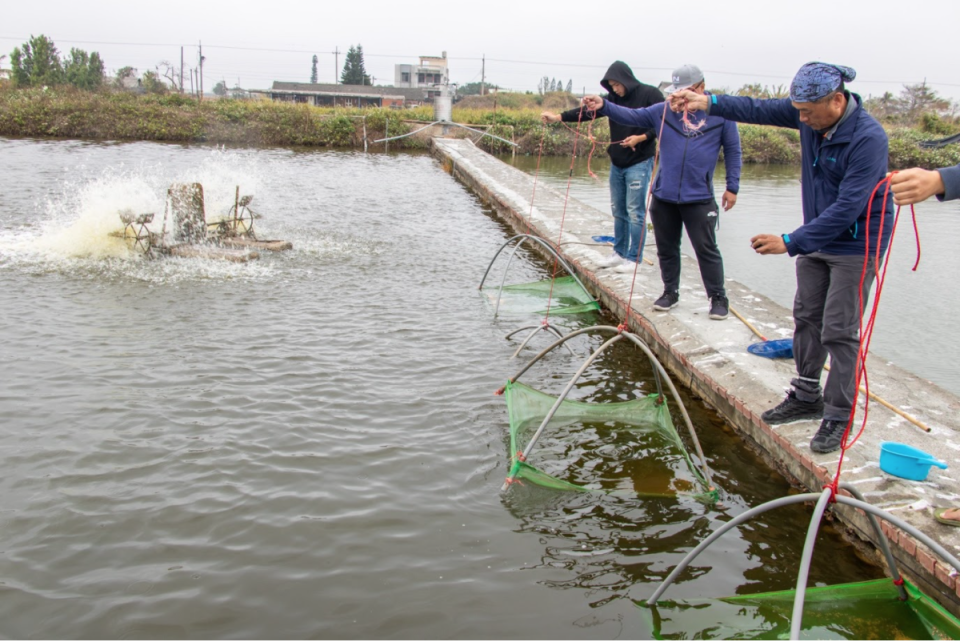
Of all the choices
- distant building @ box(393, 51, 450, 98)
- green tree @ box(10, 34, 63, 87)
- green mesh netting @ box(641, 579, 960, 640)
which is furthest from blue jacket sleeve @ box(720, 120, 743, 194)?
distant building @ box(393, 51, 450, 98)

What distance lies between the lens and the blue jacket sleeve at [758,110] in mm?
4273

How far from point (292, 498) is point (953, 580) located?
125 inches

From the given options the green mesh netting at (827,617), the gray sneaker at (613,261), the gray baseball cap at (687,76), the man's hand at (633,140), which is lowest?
the green mesh netting at (827,617)

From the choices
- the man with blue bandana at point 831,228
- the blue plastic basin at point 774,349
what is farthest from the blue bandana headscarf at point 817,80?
the blue plastic basin at point 774,349

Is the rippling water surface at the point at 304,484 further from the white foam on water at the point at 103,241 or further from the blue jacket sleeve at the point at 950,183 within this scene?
the blue jacket sleeve at the point at 950,183

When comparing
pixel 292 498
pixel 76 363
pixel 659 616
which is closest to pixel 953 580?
pixel 659 616

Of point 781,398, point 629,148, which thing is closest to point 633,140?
point 629,148

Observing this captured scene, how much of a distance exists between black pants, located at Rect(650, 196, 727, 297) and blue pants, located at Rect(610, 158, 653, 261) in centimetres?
61

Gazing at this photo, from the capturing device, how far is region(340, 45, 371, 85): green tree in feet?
294

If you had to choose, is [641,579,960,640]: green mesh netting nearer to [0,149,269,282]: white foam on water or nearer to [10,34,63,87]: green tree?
[0,149,269,282]: white foam on water

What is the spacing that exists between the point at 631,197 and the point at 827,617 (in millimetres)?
5028

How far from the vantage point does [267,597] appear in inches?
129

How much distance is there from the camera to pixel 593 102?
5.76 metres

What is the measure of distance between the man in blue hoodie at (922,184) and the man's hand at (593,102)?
3.21m
